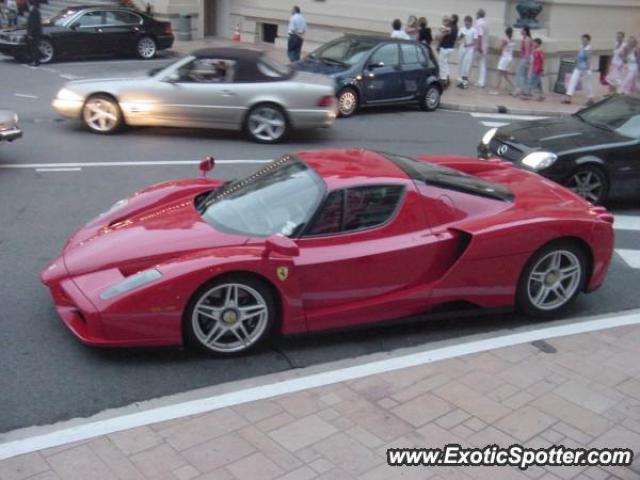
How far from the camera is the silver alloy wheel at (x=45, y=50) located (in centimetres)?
2006

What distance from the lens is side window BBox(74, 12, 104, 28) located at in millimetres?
20797

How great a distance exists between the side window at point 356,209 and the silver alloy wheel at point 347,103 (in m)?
9.97

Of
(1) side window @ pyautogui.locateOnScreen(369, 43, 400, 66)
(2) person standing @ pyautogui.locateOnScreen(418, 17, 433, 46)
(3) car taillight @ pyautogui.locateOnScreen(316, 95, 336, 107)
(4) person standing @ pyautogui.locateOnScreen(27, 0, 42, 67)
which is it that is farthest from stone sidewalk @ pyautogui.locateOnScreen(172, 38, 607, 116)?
(4) person standing @ pyautogui.locateOnScreen(27, 0, 42, 67)

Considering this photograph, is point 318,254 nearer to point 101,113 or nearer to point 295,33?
point 101,113

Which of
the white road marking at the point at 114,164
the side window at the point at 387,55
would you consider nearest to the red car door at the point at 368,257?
the white road marking at the point at 114,164

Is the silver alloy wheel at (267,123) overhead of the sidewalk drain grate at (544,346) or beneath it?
overhead

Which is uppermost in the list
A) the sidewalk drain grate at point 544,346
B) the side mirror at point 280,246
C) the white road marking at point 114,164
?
the side mirror at point 280,246

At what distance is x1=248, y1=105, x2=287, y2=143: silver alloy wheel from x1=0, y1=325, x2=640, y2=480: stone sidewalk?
7852 mm

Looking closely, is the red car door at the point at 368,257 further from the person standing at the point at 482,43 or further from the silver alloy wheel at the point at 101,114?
the person standing at the point at 482,43

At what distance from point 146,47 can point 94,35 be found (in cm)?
164

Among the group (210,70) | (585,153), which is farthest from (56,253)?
(585,153)

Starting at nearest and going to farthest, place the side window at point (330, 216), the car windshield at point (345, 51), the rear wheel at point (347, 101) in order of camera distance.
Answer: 1. the side window at point (330, 216)
2. the rear wheel at point (347, 101)
3. the car windshield at point (345, 51)

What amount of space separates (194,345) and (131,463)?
1345 mm

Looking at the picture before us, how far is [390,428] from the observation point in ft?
15.7
